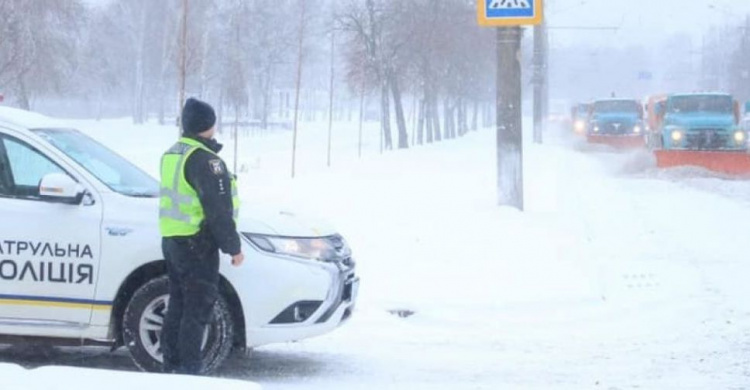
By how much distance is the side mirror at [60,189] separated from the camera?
287 inches

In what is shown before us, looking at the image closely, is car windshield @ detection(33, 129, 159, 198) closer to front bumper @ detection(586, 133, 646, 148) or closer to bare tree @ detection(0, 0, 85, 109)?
bare tree @ detection(0, 0, 85, 109)

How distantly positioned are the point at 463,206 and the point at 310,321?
9.03 metres

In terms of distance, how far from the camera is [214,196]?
260 inches

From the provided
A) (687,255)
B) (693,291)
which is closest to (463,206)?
(687,255)

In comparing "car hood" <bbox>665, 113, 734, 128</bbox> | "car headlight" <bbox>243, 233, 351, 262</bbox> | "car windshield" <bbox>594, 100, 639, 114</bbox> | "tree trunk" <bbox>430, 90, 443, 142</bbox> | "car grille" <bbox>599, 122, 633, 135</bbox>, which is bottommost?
"car headlight" <bbox>243, 233, 351, 262</bbox>

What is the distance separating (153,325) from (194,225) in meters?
0.97

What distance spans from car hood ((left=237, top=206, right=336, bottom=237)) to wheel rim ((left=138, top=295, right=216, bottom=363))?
644 mm

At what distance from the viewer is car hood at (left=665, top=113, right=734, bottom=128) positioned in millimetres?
32125

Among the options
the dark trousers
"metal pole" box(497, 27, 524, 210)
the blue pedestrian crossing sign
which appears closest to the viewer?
the dark trousers

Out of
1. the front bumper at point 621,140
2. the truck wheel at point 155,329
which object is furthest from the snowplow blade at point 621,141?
the truck wheel at point 155,329

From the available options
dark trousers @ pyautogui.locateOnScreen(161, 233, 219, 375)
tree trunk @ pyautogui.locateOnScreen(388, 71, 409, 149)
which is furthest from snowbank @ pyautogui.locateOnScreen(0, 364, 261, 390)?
tree trunk @ pyautogui.locateOnScreen(388, 71, 409, 149)

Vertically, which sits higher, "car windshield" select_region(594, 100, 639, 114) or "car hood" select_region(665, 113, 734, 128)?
"car windshield" select_region(594, 100, 639, 114)

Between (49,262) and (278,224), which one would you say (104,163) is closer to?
(49,262)

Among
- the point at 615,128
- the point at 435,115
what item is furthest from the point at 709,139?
the point at 435,115
